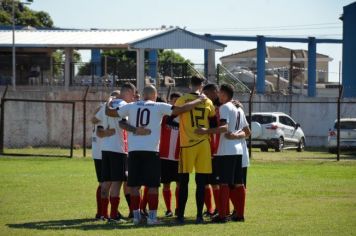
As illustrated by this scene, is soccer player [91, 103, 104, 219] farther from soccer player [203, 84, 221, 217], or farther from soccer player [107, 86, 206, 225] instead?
→ soccer player [203, 84, 221, 217]

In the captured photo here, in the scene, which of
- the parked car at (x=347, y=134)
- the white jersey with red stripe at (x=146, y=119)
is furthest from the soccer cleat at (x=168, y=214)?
the parked car at (x=347, y=134)

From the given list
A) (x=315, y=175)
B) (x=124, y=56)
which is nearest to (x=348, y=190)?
(x=315, y=175)

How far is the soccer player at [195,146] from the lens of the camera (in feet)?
50.1

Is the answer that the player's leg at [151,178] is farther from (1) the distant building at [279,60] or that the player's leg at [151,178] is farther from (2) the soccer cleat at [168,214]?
(1) the distant building at [279,60]

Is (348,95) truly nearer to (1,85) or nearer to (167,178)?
(1,85)

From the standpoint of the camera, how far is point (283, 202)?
60.8 ft

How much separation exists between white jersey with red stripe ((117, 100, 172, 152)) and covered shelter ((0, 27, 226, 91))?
31967mm

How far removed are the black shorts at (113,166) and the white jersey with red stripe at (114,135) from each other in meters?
0.08

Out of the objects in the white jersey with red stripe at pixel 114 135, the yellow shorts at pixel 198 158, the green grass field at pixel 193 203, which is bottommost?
the green grass field at pixel 193 203

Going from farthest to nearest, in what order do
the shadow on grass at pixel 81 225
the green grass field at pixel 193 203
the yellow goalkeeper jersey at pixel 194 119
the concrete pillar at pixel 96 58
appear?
the concrete pillar at pixel 96 58 < the yellow goalkeeper jersey at pixel 194 119 < the shadow on grass at pixel 81 225 < the green grass field at pixel 193 203

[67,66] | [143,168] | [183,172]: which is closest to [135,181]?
[143,168]

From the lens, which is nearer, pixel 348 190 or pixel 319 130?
pixel 348 190

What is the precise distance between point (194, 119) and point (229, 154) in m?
0.83

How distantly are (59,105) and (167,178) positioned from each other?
2494cm
